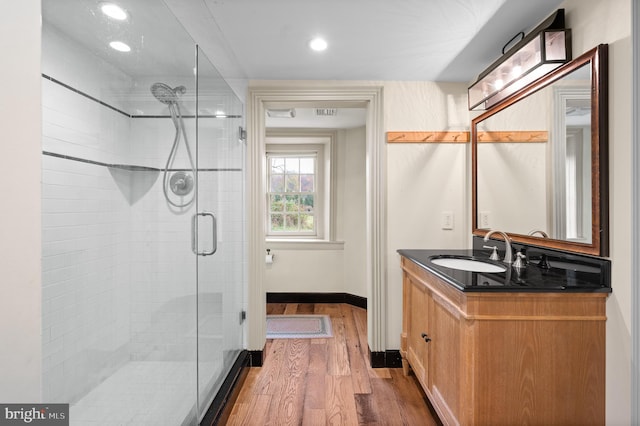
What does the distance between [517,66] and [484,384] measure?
166 centimetres

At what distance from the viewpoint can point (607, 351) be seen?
1328 millimetres

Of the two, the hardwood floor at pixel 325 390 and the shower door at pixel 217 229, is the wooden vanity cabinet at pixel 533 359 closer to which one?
the hardwood floor at pixel 325 390

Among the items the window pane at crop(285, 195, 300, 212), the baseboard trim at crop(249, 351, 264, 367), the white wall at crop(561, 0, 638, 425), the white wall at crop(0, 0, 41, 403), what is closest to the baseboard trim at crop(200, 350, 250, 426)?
the baseboard trim at crop(249, 351, 264, 367)

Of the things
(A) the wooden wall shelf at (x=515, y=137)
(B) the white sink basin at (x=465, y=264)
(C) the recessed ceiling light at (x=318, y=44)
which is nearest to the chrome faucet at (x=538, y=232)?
(B) the white sink basin at (x=465, y=264)

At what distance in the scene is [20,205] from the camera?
652 millimetres

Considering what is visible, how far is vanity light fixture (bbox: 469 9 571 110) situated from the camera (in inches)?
60.1

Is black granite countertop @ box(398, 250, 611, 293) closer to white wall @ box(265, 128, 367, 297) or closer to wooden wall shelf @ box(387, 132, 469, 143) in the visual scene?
wooden wall shelf @ box(387, 132, 469, 143)

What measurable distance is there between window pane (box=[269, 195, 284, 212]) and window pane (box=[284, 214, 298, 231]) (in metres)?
0.14

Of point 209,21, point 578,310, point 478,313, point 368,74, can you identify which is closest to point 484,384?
point 478,313

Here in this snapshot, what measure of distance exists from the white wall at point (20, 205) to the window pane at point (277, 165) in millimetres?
3632

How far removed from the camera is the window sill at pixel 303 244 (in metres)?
4.03

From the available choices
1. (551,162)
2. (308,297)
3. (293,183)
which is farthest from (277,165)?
(551,162)

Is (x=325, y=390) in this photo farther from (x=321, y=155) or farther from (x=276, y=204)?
(x=321, y=155)

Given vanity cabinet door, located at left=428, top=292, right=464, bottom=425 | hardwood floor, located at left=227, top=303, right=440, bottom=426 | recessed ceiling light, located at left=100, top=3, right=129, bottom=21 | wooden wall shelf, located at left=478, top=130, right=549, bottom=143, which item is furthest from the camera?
hardwood floor, located at left=227, top=303, right=440, bottom=426
